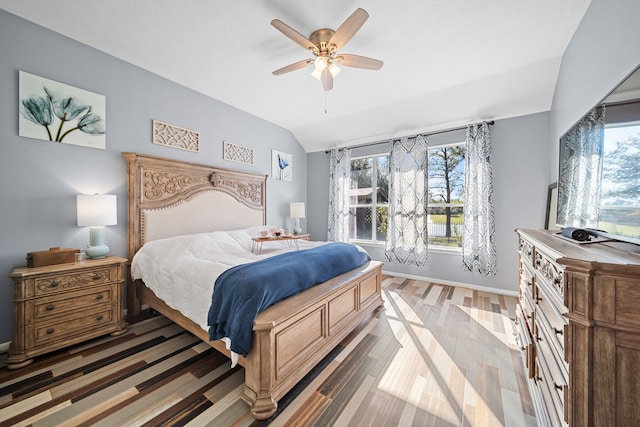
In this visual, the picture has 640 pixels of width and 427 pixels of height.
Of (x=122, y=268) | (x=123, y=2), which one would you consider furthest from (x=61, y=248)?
(x=123, y=2)

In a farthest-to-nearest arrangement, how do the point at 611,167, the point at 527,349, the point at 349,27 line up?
the point at 349,27, the point at 527,349, the point at 611,167

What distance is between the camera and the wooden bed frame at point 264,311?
1.47 metres

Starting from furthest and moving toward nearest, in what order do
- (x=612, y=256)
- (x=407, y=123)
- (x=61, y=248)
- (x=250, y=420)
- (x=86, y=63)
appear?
(x=407, y=123) → (x=86, y=63) → (x=61, y=248) → (x=250, y=420) → (x=612, y=256)

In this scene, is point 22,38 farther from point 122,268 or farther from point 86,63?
point 122,268

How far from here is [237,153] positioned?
391cm

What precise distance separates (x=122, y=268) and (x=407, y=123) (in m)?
4.29

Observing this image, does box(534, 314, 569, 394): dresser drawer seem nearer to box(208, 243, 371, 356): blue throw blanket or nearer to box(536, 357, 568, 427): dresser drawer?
box(536, 357, 568, 427): dresser drawer

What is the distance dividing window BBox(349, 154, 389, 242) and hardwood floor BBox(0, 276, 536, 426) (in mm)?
2381

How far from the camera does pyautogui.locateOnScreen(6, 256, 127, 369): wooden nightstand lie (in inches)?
71.7

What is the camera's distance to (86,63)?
2436 mm

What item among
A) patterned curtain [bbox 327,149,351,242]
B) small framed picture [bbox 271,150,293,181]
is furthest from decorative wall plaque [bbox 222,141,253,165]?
patterned curtain [bbox 327,149,351,242]

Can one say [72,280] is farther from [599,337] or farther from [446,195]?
[446,195]

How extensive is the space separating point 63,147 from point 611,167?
413 centimetres

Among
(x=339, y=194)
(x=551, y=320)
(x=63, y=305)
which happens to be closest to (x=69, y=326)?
(x=63, y=305)
